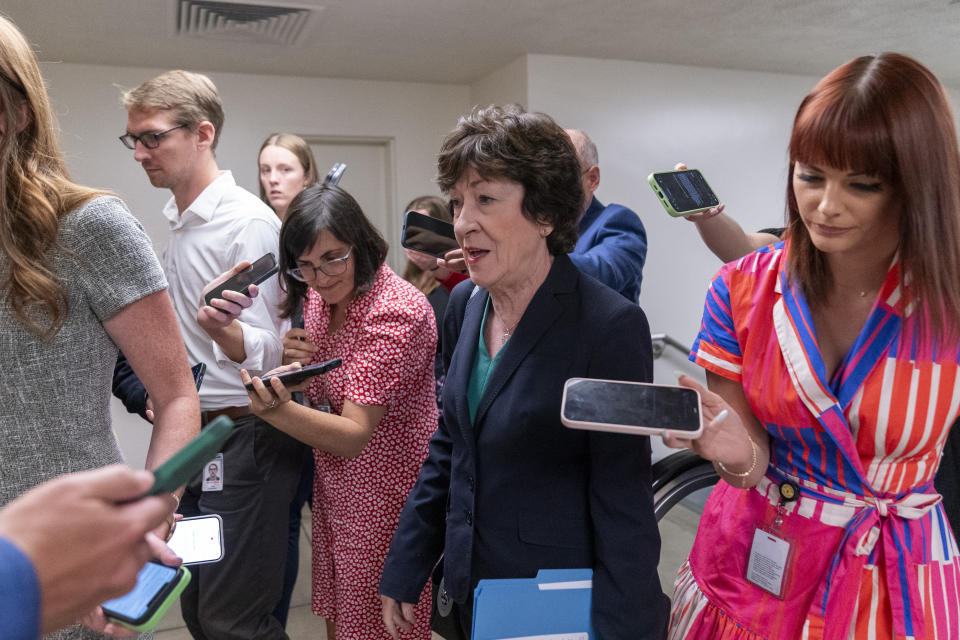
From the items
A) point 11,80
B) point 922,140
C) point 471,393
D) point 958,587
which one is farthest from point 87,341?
point 958,587

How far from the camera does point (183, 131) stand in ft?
7.23

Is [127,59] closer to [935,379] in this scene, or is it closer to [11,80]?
[11,80]

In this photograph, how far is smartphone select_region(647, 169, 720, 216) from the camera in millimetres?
1902

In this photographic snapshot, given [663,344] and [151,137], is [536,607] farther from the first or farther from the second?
[663,344]

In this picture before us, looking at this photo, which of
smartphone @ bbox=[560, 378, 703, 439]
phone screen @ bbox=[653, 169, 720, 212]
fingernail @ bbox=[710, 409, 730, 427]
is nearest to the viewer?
smartphone @ bbox=[560, 378, 703, 439]

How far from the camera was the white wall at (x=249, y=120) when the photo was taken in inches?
192

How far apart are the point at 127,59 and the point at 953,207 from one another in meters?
5.07

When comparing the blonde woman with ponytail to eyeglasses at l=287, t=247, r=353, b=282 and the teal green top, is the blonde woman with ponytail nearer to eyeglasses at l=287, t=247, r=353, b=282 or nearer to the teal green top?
the teal green top

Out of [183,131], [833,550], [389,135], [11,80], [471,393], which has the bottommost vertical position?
[833,550]

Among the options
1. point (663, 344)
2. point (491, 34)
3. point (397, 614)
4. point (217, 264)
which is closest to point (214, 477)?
point (217, 264)

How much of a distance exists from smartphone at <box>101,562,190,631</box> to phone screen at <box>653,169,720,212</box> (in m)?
1.48

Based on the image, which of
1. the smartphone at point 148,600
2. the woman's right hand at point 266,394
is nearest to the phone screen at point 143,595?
the smartphone at point 148,600

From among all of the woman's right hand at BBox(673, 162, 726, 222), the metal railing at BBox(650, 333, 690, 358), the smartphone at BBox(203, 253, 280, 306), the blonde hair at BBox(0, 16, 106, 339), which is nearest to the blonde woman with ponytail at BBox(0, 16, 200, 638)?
the blonde hair at BBox(0, 16, 106, 339)

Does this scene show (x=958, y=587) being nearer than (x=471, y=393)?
Yes
